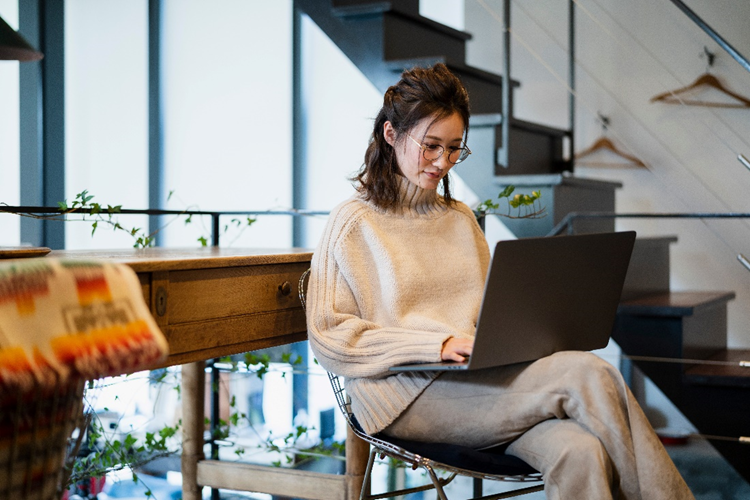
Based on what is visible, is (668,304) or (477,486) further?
(668,304)

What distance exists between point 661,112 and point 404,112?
231cm

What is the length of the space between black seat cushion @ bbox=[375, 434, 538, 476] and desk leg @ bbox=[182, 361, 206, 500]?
975mm

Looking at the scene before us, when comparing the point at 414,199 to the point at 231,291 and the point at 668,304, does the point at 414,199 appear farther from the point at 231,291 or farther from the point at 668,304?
the point at 668,304

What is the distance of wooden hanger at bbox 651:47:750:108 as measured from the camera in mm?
3334

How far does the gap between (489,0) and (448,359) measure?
3028 mm

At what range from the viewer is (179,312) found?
1430 mm

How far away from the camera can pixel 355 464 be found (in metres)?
2.04

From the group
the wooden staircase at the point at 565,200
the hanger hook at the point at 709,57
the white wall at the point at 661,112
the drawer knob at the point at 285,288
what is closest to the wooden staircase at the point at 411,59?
the wooden staircase at the point at 565,200

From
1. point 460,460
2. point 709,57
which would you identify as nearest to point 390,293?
point 460,460

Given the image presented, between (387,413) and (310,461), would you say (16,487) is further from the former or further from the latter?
(310,461)

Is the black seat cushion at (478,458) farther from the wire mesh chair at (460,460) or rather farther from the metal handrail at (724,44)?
the metal handrail at (724,44)

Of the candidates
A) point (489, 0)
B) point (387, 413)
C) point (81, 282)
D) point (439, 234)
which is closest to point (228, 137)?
point (489, 0)

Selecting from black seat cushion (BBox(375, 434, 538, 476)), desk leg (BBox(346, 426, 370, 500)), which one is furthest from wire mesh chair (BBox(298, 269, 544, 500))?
desk leg (BBox(346, 426, 370, 500))

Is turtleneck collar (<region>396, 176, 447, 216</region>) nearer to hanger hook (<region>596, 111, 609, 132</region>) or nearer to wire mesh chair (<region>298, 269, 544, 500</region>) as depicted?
wire mesh chair (<region>298, 269, 544, 500</region>)
